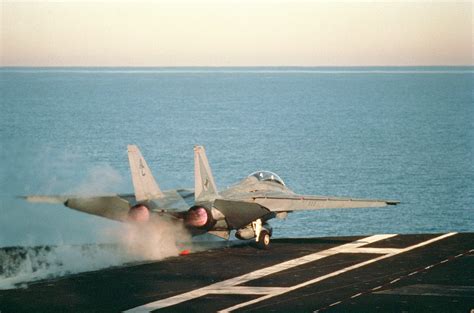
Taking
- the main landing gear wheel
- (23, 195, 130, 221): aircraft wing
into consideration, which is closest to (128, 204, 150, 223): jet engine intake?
(23, 195, 130, 221): aircraft wing

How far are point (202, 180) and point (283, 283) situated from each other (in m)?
7.69

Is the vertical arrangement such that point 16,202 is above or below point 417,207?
above

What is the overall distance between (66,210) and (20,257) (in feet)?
30.4

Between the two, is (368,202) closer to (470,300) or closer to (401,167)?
(470,300)

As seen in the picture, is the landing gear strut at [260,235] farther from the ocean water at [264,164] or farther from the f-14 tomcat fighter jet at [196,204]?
the ocean water at [264,164]

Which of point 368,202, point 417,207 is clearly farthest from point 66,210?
point 417,207

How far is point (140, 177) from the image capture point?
139 ft

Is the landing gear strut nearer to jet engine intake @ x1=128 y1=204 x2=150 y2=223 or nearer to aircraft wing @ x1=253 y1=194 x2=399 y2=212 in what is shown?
aircraft wing @ x1=253 y1=194 x2=399 y2=212

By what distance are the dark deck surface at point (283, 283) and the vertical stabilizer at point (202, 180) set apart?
9.91 ft

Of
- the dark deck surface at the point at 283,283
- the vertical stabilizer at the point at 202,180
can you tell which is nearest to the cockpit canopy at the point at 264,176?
the dark deck surface at the point at 283,283

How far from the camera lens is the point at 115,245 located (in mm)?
45531

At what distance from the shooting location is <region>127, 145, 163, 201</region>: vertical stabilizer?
139ft

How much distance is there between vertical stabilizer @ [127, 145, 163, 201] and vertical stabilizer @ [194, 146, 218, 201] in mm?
1989

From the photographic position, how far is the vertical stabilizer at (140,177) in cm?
4222
